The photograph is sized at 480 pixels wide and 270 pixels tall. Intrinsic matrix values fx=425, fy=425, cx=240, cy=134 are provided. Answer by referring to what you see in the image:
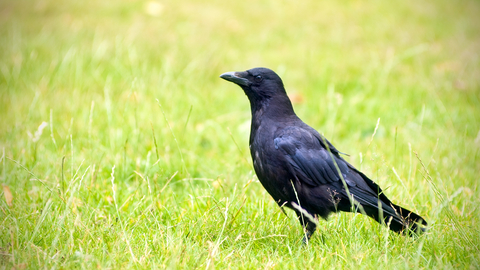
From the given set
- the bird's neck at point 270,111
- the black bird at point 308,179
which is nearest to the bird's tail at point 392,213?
the black bird at point 308,179

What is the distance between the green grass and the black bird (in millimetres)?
115

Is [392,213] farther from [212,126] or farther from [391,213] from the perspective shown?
[212,126]

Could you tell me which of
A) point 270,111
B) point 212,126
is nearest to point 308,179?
point 270,111

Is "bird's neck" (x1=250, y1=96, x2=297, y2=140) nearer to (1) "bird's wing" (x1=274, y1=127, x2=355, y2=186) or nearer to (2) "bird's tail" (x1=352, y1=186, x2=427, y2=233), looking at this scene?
(1) "bird's wing" (x1=274, y1=127, x2=355, y2=186)

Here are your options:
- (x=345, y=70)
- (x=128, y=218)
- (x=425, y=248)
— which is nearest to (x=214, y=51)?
(x=345, y=70)

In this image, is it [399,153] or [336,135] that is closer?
[399,153]

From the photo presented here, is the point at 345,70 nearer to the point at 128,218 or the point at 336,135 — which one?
the point at 336,135

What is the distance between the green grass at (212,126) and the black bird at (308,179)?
0.38ft

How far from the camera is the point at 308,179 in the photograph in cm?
280

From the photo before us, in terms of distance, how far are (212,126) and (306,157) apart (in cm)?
208

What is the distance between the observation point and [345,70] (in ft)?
20.6

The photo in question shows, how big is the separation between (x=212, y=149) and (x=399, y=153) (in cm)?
189

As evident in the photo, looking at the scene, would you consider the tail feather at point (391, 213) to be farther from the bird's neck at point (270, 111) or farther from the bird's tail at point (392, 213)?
the bird's neck at point (270, 111)

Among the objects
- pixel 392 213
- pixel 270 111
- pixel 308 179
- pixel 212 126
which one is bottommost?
pixel 212 126
